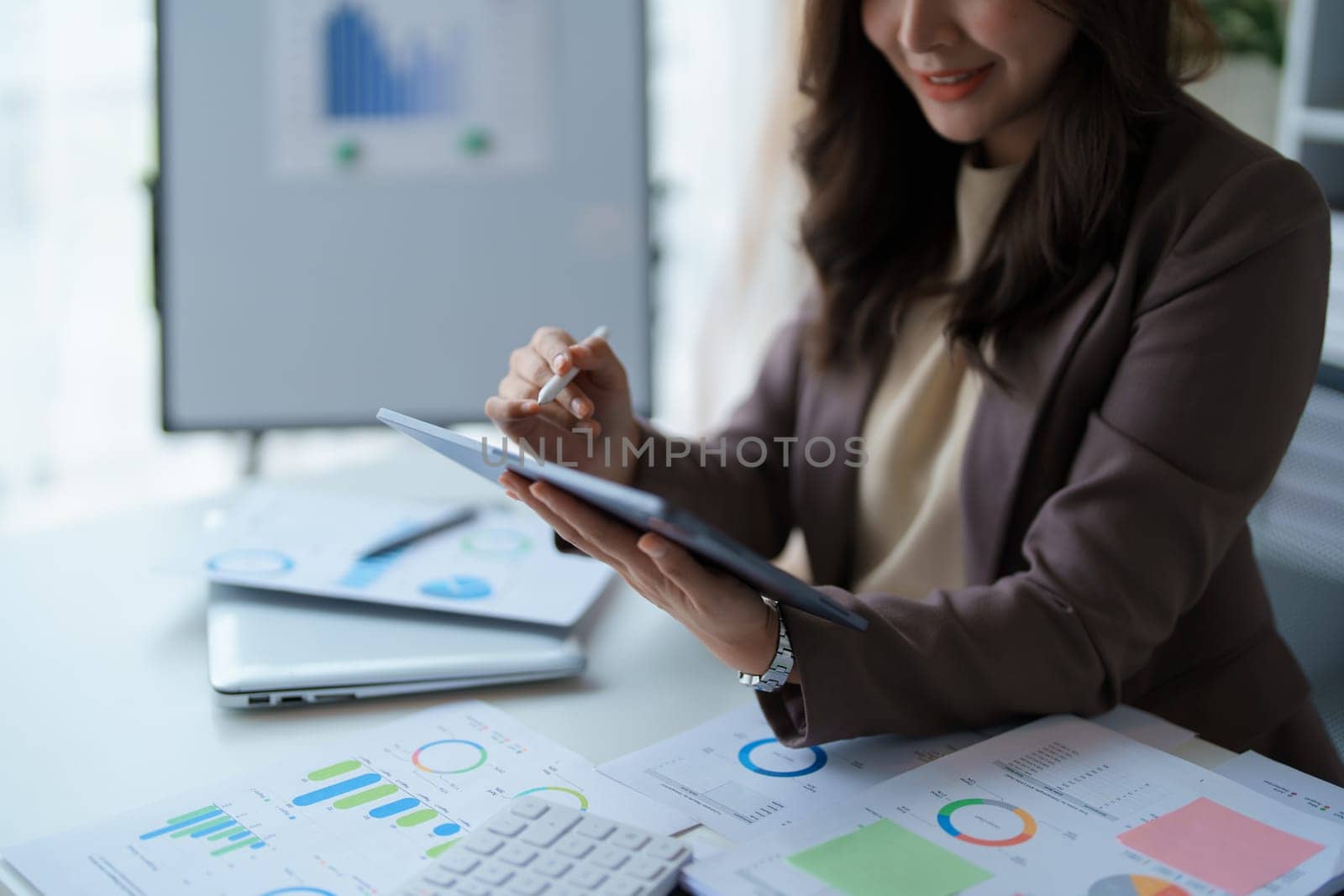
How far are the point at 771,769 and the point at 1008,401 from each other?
39cm

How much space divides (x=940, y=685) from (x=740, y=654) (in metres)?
0.14

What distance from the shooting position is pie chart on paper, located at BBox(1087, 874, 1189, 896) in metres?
0.65

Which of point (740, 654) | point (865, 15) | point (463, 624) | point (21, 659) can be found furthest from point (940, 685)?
point (21, 659)

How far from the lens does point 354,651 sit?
0.97 metres

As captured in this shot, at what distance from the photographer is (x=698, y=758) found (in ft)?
2.70

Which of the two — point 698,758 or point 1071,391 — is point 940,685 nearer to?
point 698,758

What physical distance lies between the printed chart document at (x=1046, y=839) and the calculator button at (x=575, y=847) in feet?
0.19

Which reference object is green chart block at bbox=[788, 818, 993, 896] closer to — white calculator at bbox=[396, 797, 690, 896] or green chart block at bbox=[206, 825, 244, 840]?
white calculator at bbox=[396, 797, 690, 896]

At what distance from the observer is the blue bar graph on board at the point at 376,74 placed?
4.54ft

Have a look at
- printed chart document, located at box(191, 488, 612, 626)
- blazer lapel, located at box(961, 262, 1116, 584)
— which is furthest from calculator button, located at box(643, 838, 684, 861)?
blazer lapel, located at box(961, 262, 1116, 584)

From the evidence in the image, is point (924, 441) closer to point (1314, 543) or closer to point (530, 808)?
point (1314, 543)

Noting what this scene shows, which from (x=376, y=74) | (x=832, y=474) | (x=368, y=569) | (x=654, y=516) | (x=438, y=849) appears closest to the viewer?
(x=654, y=516)

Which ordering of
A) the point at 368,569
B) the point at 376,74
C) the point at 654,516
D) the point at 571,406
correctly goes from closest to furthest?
the point at 654,516
the point at 571,406
the point at 368,569
the point at 376,74

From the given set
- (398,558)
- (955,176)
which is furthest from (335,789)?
(955,176)
